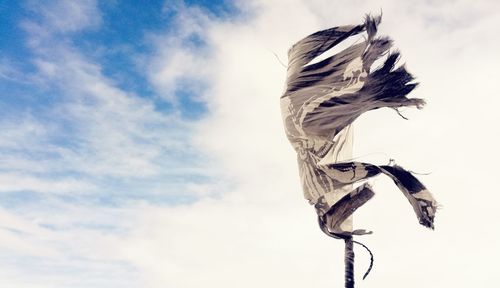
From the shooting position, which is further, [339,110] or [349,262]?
[339,110]

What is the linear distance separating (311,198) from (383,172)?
1.36 metres

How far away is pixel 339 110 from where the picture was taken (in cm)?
922

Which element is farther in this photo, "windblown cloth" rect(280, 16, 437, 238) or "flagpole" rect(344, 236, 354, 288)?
"windblown cloth" rect(280, 16, 437, 238)

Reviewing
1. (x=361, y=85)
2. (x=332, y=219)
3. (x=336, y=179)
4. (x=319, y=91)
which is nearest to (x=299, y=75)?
(x=319, y=91)

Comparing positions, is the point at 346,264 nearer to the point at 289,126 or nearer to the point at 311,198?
the point at 311,198

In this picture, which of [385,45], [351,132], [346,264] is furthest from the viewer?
[351,132]

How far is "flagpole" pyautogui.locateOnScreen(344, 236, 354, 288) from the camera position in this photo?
8188 mm

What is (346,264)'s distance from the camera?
8352 millimetres

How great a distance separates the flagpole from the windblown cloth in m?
0.14

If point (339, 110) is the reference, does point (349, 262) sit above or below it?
below

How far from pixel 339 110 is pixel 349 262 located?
8.24 ft

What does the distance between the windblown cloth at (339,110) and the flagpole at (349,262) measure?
14 cm

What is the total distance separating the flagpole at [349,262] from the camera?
8.19 metres

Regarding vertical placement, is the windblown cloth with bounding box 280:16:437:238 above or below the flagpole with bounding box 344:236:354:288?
above
